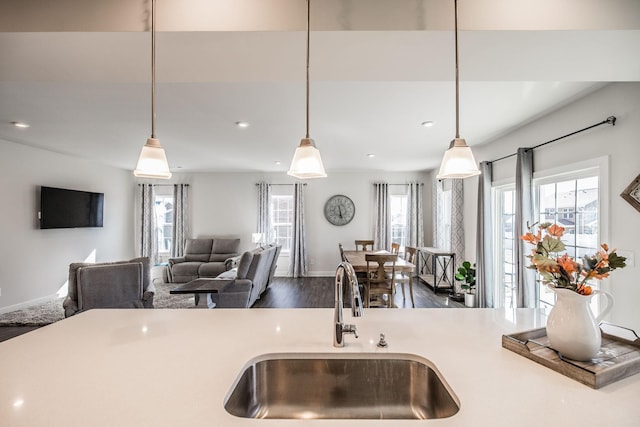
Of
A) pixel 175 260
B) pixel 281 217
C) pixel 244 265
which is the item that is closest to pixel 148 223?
pixel 175 260

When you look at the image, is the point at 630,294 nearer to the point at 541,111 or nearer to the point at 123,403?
the point at 541,111

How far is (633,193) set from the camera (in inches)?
80.6

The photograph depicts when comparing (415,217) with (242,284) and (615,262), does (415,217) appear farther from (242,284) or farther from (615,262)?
(615,262)

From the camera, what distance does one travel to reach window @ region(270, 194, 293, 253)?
688cm

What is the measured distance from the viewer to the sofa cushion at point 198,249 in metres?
6.29

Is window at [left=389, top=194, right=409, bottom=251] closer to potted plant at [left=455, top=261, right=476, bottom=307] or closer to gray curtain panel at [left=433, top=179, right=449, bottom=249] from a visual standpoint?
gray curtain panel at [left=433, top=179, right=449, bottom=249]

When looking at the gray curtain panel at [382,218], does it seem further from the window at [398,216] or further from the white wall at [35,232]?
the white wall at [35,232]

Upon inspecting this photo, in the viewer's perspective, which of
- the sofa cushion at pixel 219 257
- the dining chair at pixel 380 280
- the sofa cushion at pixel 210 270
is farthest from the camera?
the sofa cushion at pixel 219 257

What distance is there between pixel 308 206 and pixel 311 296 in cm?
235

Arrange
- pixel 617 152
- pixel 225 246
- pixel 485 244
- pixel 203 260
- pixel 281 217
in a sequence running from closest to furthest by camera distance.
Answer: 1. pixel 617 152
2. pixel 485 244
3. pixel 203 260
4. pixel 225 246
5. pixel 281 217

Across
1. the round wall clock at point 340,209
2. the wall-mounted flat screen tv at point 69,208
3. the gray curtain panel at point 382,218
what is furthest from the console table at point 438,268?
the wall-mounted flat screen tv at point 69,208

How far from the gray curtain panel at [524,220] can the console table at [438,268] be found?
6.29ft

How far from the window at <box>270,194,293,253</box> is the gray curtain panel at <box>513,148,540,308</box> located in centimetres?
475

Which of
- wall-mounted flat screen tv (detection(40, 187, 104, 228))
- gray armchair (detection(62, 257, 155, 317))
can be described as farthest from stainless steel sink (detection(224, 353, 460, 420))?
wall-mounted flat screen tv (detection(40, 187, 104, 228))
